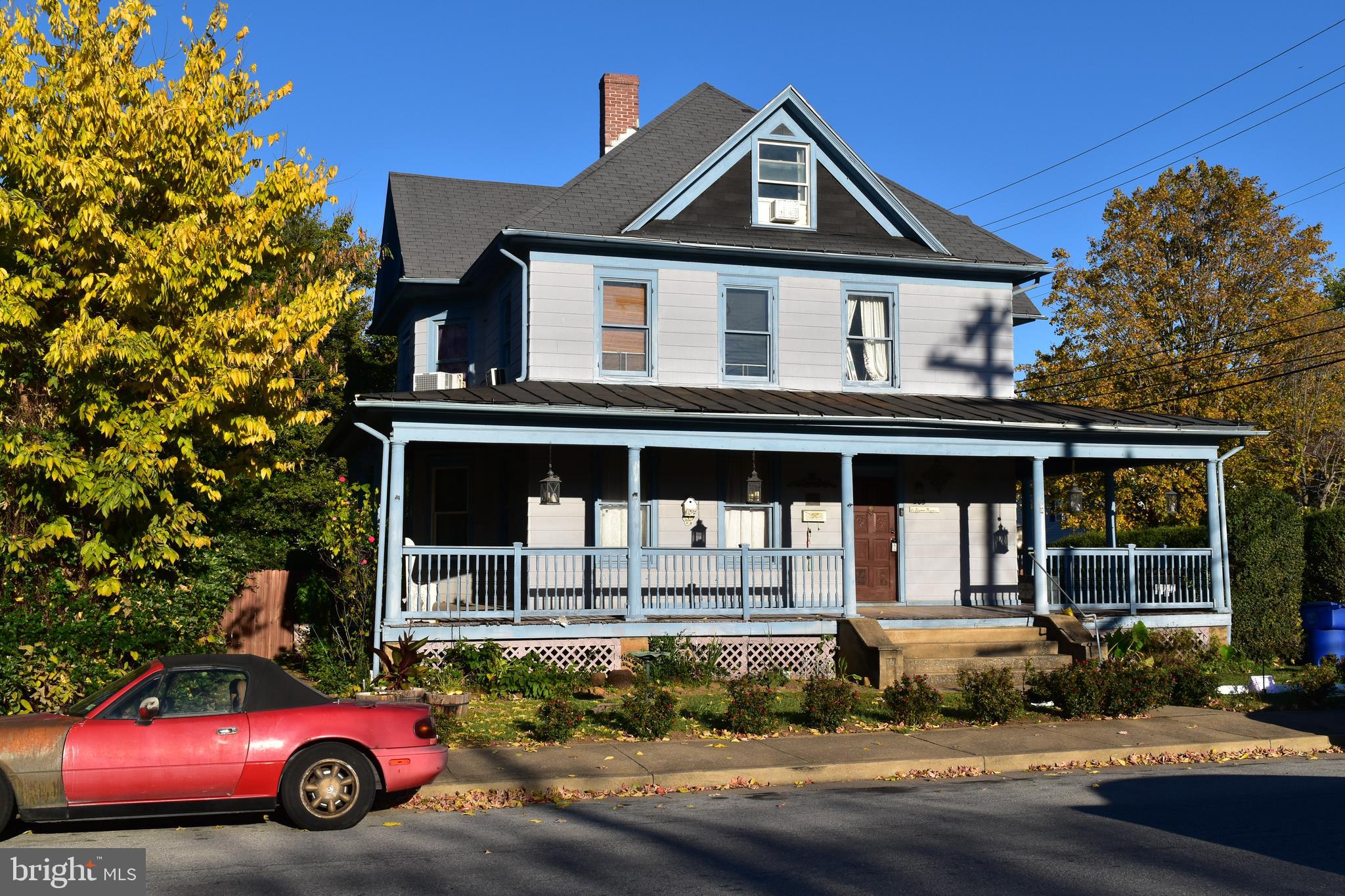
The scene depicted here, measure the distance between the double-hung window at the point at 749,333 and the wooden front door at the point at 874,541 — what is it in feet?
9.05

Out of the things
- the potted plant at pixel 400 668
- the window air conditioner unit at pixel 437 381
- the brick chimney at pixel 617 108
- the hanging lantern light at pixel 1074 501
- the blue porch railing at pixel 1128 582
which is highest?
the brick chimney at pixel 617 108

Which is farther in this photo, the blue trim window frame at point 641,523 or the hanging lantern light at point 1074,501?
the hanging lantern light at point 1074,501

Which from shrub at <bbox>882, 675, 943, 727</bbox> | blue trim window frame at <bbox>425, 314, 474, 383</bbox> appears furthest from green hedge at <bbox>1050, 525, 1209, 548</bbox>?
blue trim window frame at <bbox>425, 314, 474, 383</bbox>

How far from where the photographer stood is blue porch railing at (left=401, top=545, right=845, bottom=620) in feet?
54.3

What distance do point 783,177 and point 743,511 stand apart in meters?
6.03

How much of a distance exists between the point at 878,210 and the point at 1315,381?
60.1 ft

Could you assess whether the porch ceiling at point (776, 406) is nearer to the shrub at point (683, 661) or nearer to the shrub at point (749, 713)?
the shrub at point (683, 661)

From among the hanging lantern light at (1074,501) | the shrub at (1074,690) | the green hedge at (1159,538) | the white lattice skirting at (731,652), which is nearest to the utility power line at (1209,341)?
the green hedge at (1159,538)

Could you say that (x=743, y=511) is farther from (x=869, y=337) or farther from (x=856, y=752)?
(x=856, y=752)

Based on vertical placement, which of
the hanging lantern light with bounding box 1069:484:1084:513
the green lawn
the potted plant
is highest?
the hanging lantern light with bounding box 1069:484:1084:513

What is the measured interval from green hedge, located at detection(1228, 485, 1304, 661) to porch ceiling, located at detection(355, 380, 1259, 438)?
209 centimetres

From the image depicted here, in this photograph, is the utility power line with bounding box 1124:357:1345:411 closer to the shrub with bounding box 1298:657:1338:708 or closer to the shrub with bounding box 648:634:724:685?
the shrub with bounding box 1298:657:1338:708

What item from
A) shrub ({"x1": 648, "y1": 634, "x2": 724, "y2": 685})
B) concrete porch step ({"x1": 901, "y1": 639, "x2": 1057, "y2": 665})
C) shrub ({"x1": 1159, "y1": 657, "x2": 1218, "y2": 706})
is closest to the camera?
shrub ({"x1": 1159, "y1": 657, "x2": 1218, "y2": 706})

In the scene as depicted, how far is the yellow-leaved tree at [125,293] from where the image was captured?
12.1m
